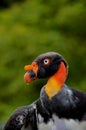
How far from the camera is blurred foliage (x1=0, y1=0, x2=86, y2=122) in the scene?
26.6 feet

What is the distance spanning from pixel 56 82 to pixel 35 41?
13.4 ft

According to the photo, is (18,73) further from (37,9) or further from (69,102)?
(69,102)

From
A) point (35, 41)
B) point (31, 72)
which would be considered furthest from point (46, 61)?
point (35, 41)

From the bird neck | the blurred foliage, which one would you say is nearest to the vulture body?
the bird neck

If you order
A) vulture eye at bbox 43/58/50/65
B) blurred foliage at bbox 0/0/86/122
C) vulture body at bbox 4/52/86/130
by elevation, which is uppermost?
blurred foliage at bbox 0/0/86/122

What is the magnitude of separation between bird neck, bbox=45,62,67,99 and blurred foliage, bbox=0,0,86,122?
130 inches

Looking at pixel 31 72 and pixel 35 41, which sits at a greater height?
pixel 35 41

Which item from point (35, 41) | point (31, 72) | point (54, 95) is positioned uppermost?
point (35, 41)

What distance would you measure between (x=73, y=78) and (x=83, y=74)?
139mm

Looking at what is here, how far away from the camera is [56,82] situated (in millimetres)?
4277

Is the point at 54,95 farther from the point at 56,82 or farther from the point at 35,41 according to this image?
the point at 35,41

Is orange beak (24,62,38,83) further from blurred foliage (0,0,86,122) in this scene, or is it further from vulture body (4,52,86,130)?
blurred foliage (0,0,86,122)

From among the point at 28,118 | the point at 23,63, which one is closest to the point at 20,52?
the point at 23,63

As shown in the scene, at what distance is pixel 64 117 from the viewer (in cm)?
425
